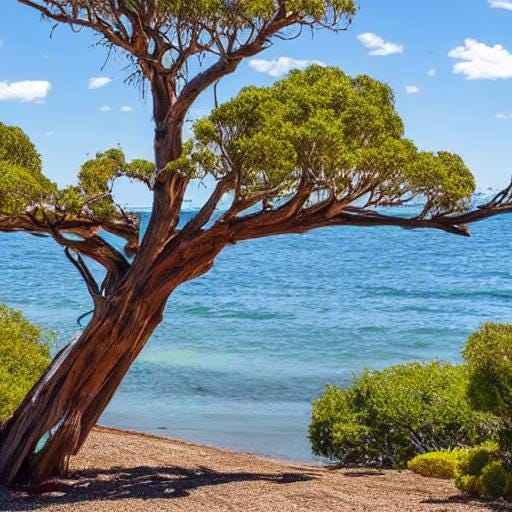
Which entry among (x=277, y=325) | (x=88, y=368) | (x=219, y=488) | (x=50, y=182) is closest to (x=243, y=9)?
(x=50, y=182)

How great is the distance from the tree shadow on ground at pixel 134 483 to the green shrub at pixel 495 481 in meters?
1.98

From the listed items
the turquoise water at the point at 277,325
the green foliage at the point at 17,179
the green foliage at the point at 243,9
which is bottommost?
the turquoise water at the point at 277,325

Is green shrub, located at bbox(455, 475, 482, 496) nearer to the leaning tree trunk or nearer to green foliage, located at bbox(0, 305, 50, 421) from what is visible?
the leaning tree trunk

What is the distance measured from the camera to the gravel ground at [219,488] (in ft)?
27.3

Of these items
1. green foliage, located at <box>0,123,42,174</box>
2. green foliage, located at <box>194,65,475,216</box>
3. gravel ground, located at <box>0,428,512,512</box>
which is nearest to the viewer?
green foliage, located at <box>194,65,475,216</box>

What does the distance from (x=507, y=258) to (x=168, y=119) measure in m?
47.4

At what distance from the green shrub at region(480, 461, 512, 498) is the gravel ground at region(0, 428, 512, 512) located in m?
0.21

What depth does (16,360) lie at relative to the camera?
1119 centimetres

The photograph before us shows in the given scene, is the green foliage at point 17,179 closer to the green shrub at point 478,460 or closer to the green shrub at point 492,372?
the green shrub at point 492,372

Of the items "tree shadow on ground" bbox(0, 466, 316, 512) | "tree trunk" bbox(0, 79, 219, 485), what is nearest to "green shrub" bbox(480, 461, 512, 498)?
"tree shadow on ground" bbox(0, 466, 316, 512)

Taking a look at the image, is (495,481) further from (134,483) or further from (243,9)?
(243,9)

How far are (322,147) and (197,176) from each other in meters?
1.20

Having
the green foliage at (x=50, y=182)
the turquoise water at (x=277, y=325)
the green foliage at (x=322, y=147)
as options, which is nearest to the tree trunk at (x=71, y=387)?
the green foliage at (x=50, y=182)

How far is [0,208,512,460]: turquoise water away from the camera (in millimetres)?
17281
